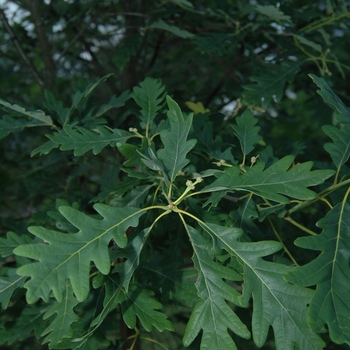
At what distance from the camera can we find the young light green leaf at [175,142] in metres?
0.85

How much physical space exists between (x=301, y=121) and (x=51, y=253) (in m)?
2.43

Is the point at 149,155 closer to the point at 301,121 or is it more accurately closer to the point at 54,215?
the point at 54,215

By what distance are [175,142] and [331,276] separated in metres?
0.33

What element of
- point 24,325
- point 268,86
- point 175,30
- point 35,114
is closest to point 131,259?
point 24,325

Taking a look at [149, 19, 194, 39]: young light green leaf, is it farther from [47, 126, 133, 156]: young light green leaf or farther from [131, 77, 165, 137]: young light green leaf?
[47, 126, 133, 156]: young light green leaf

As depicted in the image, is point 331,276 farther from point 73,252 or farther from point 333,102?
point 73,252

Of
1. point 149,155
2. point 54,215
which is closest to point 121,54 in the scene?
point 54,215

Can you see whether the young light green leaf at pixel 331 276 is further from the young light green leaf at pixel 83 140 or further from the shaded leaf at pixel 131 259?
the young light green leaf at pixel 83 140

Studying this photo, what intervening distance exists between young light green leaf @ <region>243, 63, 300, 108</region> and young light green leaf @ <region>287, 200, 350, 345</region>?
0.60 m

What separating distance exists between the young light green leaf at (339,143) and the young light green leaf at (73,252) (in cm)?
35

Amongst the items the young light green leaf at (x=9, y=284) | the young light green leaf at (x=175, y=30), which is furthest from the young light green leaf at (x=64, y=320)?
the young light green leaf at (x=175, y=30)

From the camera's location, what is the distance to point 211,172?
2.93ft

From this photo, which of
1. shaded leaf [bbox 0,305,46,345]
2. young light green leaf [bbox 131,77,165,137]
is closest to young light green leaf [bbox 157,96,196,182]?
young light green leaf [bbox 131,77,165,137]

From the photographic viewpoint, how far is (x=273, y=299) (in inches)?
30.5
